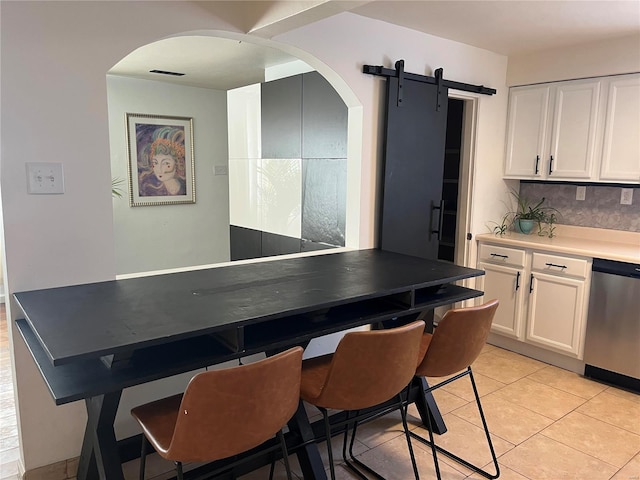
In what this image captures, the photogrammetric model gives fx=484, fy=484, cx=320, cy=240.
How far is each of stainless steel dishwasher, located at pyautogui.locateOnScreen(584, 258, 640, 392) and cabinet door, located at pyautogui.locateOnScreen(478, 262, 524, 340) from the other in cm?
51

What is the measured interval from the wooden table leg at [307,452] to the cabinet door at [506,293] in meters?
2.15

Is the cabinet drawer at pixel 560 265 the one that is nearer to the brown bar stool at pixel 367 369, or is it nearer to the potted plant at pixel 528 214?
the potted plant at pixel 528 214

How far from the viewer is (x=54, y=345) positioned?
140 centimetres

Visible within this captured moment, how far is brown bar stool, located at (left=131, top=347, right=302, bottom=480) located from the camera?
141cm

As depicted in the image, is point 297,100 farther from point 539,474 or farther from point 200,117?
point 539,474

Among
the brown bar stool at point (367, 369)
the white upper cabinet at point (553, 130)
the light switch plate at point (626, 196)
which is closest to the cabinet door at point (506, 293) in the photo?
the white upper cabinet at point (553, 130)

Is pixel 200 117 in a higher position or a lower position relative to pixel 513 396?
higher

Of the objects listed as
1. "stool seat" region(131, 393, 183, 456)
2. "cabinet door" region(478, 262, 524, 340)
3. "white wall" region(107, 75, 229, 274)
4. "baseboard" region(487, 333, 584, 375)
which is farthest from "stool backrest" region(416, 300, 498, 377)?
"white wall" region(107, 75, 229, 274)

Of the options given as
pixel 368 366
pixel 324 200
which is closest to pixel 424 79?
pixel 324 200

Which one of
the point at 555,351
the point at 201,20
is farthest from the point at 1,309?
the point at 555,351

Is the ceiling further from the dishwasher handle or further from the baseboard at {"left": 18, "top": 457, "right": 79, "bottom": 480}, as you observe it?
the baseboard at {"left": 18, "top": 457, "right": 79, "bottom": 480}

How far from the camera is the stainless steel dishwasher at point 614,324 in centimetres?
314

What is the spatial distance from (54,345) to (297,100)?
268 cm

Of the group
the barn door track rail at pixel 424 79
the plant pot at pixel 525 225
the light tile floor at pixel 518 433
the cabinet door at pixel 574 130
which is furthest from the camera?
the plant pot at pixel 525 225
